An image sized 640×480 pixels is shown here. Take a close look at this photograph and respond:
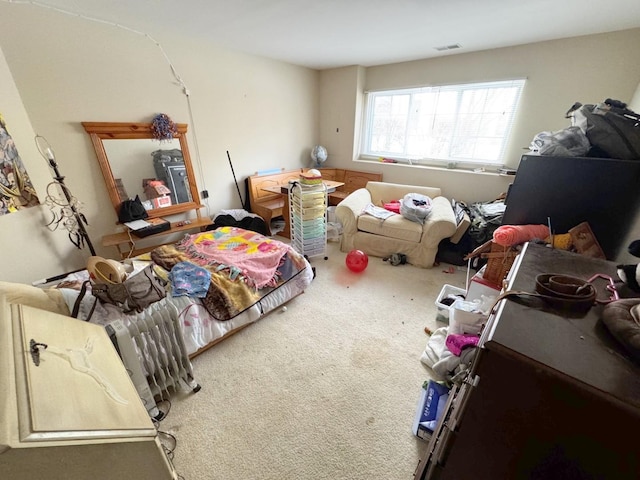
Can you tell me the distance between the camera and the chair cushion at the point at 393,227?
284 cm

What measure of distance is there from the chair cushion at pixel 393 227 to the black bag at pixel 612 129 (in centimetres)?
147

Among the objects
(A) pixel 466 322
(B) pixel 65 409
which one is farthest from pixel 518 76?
(B) pixel 65 409

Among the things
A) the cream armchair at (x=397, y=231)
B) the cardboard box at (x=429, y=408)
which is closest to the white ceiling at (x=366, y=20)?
the cream armchair at (x=397, y=231)

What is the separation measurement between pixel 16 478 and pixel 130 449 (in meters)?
0.29

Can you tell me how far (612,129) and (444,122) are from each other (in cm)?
230

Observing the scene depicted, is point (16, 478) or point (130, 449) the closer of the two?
point (16, 478)

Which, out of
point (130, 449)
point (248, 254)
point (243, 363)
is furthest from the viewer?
point (248, 254)

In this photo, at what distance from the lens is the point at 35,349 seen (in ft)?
2.48

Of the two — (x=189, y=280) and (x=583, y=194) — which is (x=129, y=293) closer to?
(x=189, y=280)

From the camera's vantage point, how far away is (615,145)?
1471 millimetres

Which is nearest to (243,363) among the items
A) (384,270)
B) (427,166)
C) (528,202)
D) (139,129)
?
(384,270)

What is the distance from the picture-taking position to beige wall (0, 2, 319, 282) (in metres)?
1.99

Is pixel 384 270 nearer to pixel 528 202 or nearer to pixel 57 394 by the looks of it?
pixel 528 202

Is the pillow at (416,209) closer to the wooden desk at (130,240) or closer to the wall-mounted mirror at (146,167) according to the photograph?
the wooden desk at (130,240)
